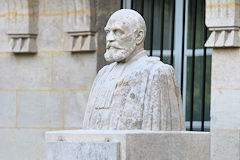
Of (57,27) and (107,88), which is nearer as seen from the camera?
(107,88)

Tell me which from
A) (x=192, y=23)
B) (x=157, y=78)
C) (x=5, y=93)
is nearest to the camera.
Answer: (x=157, y=78)

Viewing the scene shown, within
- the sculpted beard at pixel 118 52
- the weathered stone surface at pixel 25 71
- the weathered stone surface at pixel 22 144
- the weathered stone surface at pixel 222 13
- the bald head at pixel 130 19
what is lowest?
the weathered stone surface at pixel 22 144

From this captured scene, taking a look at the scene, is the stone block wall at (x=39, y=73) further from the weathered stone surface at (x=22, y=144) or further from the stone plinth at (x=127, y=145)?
the stone plinth at (x=127, y=145)

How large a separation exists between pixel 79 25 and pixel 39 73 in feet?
3.06

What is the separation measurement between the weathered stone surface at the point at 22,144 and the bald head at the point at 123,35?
4.22 metres

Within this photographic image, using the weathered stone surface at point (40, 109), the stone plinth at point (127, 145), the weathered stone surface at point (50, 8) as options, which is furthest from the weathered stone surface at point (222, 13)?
the stone plinth at point (127, 145)

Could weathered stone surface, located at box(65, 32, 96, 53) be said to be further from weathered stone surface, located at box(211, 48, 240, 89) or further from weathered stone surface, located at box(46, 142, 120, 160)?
weathered stone surface, located at box(46, 142, 120, 160)

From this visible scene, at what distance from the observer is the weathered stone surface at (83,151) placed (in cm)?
845

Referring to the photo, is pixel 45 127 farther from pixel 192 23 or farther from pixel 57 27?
pixel 192 23

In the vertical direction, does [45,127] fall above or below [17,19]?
below

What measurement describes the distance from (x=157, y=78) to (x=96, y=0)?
4002 millimetres

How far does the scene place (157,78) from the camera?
8.88 meters

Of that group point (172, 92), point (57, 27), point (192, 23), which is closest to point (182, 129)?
point (172, 92)

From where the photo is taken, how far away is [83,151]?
866 centimetres
